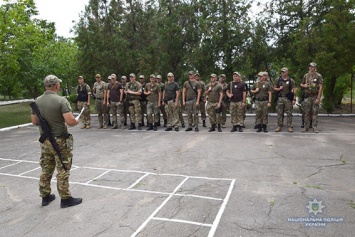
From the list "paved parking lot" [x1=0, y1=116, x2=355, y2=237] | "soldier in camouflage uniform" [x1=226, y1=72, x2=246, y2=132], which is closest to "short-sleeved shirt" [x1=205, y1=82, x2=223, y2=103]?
"soldier in camouflage uniform" [x1=226, y1=72, x2=246, y2=132]

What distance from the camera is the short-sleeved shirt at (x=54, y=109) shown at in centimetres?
455

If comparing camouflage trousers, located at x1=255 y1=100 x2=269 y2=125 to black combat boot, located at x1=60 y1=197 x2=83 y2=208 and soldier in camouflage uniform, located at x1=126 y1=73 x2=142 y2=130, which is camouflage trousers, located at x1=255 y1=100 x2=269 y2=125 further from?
black combat boot, located at x1=60 y1=197 x2=83 y2=208

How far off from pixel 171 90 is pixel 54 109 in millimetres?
6138

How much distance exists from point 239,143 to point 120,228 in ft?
16.6

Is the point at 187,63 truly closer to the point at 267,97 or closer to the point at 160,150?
the point at 267,97

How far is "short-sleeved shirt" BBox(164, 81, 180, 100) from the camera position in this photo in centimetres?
1041

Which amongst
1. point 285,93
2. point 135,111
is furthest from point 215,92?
point 135,111

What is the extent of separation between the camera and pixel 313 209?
426 centimetres

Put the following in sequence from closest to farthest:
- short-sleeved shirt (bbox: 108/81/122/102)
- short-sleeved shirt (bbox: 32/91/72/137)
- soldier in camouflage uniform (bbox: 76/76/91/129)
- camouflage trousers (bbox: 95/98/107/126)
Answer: short-sleeved shirt (bbox: 32/91/72/137), short-sleeved shirt (bbox: 108/81/122/102), soldier in camouflage uniform (bbox: 76/76/91/129), camouflage trousers (bbox: 95/98/107/126)

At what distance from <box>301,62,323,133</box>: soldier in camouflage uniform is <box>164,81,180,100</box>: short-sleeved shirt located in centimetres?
402

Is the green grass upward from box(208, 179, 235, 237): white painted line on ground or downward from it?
upward

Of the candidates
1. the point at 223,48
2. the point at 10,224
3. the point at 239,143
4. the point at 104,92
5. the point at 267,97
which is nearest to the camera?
the point at 10,224

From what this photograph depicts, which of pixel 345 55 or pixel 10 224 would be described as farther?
pixel 345 55

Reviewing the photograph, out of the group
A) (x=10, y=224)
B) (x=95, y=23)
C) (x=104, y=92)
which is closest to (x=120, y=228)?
(x=10, y=224)
